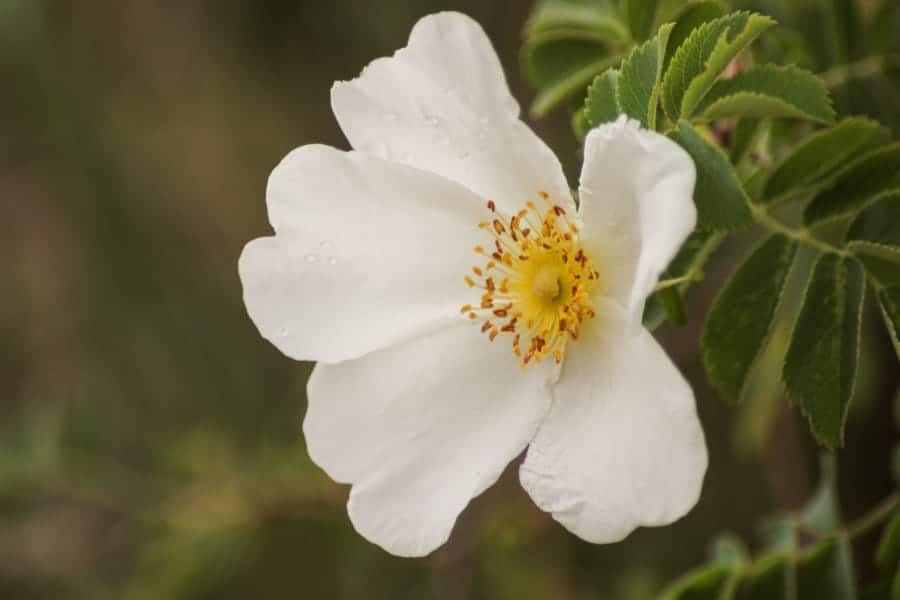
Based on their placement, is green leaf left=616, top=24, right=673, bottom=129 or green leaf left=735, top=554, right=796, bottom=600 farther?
green leaf left=735, top=554, right=796, bottom=600

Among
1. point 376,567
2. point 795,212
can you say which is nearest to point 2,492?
point 376,567

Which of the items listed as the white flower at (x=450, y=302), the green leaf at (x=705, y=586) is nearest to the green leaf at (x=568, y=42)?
the white flower at (x=450, y=302)

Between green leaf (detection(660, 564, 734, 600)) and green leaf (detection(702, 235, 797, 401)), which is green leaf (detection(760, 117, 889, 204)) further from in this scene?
green leaf (detection(660, 564, 734, 600))

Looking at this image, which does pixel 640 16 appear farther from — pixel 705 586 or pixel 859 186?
pixel 705 586

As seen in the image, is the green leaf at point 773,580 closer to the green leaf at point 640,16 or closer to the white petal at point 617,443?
the white petal at point 617,443

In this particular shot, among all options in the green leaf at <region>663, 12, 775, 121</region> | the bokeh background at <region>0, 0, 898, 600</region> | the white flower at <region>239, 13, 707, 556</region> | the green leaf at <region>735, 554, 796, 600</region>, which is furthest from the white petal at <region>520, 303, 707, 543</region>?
the bokeh background at <region>0, 0, 898, 600</region>

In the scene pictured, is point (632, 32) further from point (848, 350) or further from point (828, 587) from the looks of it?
point (828, 587)
